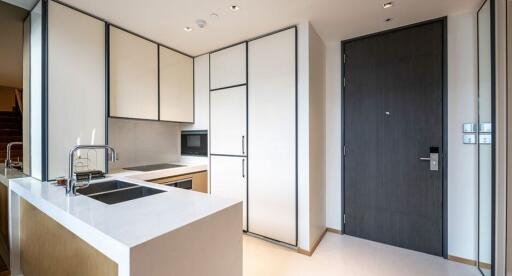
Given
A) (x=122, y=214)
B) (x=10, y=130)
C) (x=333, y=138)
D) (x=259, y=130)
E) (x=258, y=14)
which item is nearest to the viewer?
(x=122, y=214)

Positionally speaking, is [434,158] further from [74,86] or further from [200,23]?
[74,86]

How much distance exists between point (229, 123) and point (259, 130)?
0.49m

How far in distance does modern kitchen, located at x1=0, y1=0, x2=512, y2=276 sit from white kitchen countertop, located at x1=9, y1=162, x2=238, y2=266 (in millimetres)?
26

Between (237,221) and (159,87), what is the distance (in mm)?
2277

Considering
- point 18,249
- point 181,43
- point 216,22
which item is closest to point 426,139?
point 216,22

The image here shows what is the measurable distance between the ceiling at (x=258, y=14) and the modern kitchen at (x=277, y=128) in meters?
0.02

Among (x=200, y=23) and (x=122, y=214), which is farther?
(x=200, y=23)

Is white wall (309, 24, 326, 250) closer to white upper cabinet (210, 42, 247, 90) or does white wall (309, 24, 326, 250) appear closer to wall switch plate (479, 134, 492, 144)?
white upper cabinet (210, 42, 247, 90)

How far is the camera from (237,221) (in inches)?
51.8

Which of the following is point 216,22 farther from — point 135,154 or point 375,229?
point 375,229

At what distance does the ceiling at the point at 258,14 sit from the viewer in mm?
2031

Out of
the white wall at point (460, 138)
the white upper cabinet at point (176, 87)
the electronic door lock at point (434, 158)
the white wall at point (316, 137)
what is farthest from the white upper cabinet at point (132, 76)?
the white wall at point (460, 138)

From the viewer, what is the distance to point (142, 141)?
3.21 meters

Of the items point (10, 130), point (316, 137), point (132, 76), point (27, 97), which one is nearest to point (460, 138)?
point (316, 137)
